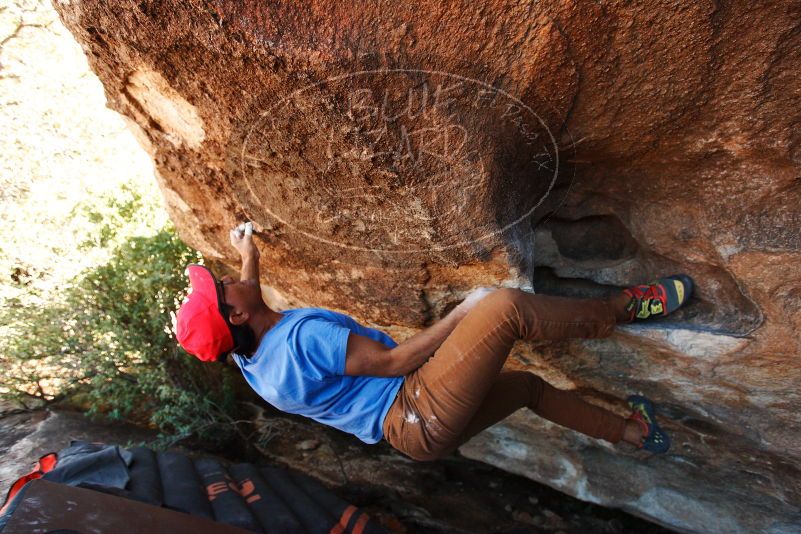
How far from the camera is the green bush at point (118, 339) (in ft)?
12.1

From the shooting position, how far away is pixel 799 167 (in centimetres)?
164

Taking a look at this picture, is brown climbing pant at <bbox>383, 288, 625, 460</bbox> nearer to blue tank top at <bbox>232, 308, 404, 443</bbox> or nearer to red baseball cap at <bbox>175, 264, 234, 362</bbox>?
blue tank top at <bbox>232, 308, 404, 443</bbox>

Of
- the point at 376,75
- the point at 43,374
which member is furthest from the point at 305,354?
the point at 43,374

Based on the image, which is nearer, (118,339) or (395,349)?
(395,349)

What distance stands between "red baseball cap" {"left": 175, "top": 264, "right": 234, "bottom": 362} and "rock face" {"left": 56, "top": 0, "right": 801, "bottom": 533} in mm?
527

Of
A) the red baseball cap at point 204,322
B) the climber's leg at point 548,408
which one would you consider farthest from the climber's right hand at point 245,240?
the climber's leg at point 548,408

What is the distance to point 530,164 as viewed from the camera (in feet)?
6.33

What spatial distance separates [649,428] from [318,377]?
5.51ft

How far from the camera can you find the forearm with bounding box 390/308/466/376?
1959mm

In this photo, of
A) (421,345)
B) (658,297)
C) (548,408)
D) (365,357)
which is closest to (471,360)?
(421,345)

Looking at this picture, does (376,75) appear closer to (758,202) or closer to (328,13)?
(328,13)

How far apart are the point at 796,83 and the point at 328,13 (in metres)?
1.43

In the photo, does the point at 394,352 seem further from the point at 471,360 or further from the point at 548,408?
the point at 548,408

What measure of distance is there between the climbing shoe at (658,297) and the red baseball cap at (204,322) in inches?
67.0
